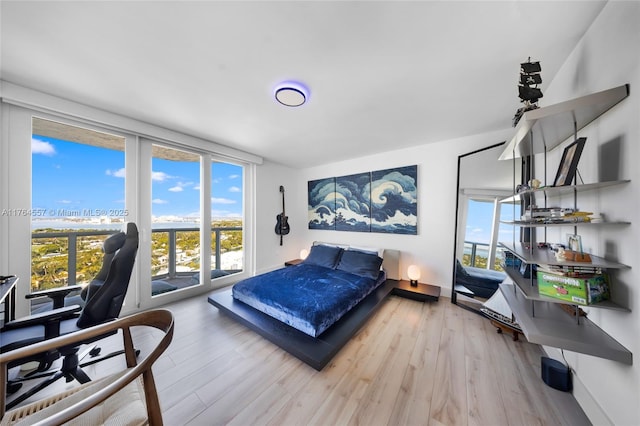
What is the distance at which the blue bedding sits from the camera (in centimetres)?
195

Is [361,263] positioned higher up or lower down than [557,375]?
higher up

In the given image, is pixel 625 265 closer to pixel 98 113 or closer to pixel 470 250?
pixel 470 250

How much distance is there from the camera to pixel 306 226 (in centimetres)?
480

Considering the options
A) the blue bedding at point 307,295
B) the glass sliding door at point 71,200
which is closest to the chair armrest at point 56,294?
the glass sliding door at point 71,200

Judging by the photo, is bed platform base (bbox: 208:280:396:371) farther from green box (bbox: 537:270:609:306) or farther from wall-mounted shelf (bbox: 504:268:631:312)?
green box (bbox: 537:270:609:306)

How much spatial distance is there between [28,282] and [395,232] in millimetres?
4475

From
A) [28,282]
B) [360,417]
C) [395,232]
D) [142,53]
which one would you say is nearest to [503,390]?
[360,417]

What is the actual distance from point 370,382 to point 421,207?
2574mm

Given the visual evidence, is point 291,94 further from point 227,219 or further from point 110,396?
point 227,219

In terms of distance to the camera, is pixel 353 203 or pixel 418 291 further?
pixel 353 203

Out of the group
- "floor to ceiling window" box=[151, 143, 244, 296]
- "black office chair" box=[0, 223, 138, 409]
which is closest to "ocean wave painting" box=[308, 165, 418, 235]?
"floor to ceiling window" box=[151, 143, 244, 296]

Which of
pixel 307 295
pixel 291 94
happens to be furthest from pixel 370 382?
pixel 291 94

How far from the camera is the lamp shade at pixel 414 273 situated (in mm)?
3120

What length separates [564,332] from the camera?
111cm
